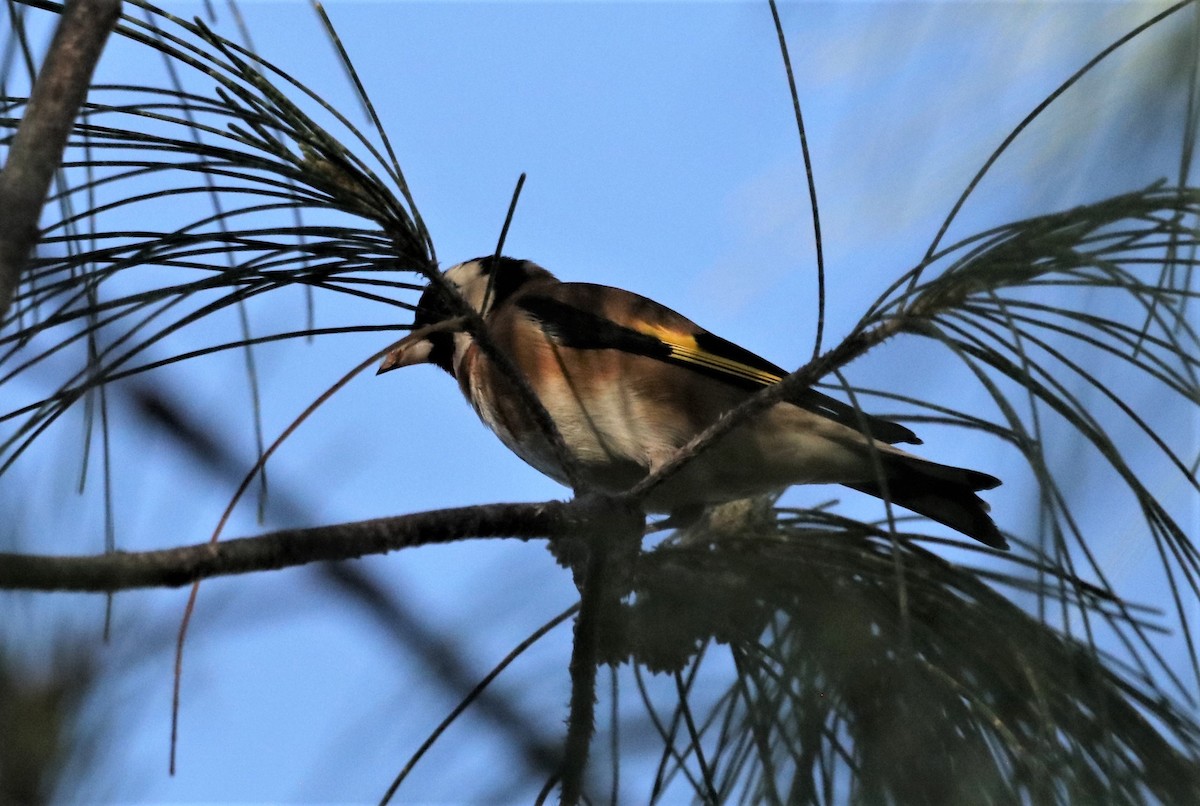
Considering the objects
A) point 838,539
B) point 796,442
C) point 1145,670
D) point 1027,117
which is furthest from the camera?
point 796,442

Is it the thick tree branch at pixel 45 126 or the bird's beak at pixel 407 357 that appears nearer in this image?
the thick tree branch at pixel 45 126

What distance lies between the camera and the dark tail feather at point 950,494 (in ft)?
9.18

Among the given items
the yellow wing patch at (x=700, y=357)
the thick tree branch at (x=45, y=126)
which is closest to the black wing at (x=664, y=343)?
the yellow wing patch at (x=700, y=357)

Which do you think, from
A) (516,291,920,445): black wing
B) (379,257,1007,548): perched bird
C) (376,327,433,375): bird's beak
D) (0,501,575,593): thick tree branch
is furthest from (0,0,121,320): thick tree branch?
(376,327,433,375): bird's beak

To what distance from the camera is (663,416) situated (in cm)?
305

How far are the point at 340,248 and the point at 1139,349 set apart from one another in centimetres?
96

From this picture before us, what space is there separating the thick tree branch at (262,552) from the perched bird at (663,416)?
1187mm

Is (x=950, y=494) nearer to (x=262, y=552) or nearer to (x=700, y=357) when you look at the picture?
(x=700, y=357)

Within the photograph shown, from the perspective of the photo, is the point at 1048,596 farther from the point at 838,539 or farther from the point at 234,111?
the point at 234,111

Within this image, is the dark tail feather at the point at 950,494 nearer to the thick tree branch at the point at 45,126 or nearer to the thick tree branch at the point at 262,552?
the thick tree branch at the point at 262,552

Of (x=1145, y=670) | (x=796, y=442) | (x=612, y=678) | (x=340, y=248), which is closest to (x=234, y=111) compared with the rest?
(x=340, y=248)

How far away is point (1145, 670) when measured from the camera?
132cm

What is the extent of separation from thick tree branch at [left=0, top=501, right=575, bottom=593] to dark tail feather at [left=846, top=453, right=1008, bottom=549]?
1.37m

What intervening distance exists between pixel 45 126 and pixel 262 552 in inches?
17.9
